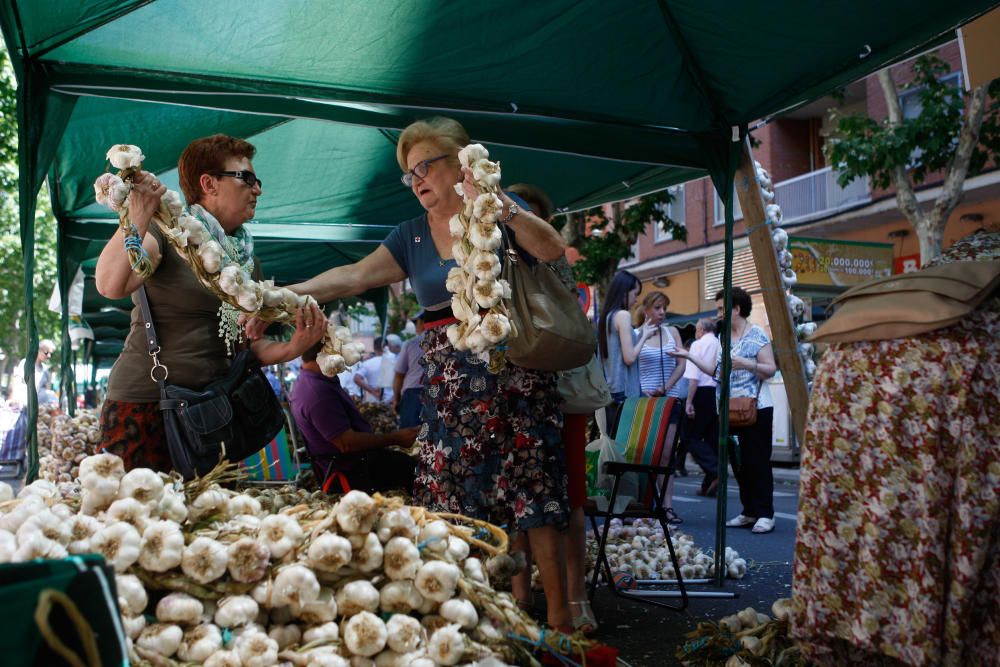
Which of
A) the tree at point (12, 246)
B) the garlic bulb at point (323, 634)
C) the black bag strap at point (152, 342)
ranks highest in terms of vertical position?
the tree at point (12, 246)

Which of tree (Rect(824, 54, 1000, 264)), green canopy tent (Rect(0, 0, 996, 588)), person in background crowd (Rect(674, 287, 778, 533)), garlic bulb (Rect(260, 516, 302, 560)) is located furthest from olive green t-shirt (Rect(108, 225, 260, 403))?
tree (Rect(824, 54, 1000, 264))

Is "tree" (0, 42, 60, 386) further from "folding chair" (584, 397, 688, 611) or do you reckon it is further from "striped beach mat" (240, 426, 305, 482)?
"folding chair" (584, 397, 688, 611)

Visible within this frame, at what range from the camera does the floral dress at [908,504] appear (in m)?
2.47

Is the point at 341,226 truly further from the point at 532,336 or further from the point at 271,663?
the point at 271,663

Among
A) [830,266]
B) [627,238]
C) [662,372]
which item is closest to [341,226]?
[662,372]

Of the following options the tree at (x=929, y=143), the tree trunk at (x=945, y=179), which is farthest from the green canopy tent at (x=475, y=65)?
the tree at (x=929, y=143)

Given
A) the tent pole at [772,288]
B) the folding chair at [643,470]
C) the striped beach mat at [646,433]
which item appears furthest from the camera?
the tent pole at [772,288]

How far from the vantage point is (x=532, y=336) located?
290 centimetres

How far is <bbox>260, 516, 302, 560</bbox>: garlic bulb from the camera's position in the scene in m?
1.49

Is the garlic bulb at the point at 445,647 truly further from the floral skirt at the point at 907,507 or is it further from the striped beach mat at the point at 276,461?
the striped beach mat at the point at 276,461

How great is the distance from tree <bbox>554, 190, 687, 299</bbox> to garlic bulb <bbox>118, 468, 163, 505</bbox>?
11.7m

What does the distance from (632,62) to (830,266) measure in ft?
40.2

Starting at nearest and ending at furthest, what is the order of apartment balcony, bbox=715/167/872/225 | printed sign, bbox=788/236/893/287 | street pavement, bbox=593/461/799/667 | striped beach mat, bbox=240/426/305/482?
street pavement, bbox=593/461/799/667, striped beach mat, bbox=240/426/305/482, printed sign, bbox=788/236/893/287, apartment balcony, bbox=715/167/872/225

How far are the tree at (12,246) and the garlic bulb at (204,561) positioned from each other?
864 centimetres
